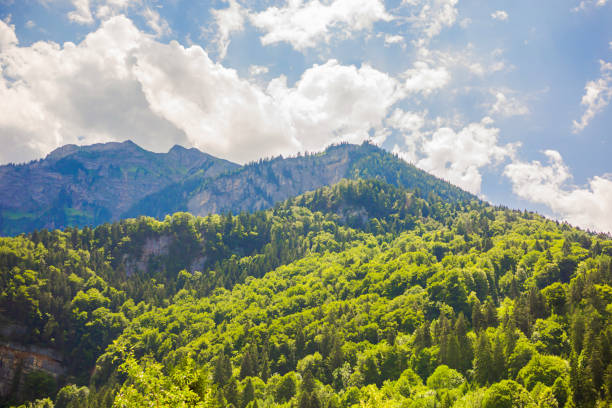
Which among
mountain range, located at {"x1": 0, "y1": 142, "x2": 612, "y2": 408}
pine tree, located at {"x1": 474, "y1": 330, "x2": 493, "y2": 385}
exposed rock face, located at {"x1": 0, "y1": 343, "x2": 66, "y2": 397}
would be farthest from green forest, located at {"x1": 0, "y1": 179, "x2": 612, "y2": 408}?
exposed rock face, located at {"x1": 0, "y1": 343, "x2": 66, "y2": 397}

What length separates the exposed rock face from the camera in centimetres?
13162

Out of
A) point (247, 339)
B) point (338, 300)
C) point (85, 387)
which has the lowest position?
point (85, 387)

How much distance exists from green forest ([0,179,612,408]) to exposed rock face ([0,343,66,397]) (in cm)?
214

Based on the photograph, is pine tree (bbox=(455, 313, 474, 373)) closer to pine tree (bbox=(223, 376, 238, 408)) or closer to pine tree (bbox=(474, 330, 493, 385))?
pine tree (bbox=(474, 330, 493, 385))

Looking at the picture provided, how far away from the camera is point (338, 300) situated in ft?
536

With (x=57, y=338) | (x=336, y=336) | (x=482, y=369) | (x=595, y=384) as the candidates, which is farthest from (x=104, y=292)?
(x=595, y=384)

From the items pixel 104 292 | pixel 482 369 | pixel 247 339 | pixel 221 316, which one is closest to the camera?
pixel 482 369

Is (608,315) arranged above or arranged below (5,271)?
above

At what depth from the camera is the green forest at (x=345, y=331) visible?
69.9m

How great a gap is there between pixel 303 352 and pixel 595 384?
266ft

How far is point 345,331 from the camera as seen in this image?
402ft

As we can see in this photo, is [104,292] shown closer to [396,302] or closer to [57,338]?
[57,338]

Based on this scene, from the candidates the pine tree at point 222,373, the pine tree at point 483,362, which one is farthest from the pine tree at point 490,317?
the pine tree at point 222,373

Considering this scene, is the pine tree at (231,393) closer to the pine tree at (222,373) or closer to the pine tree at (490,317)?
the pine tree at (222,373)
